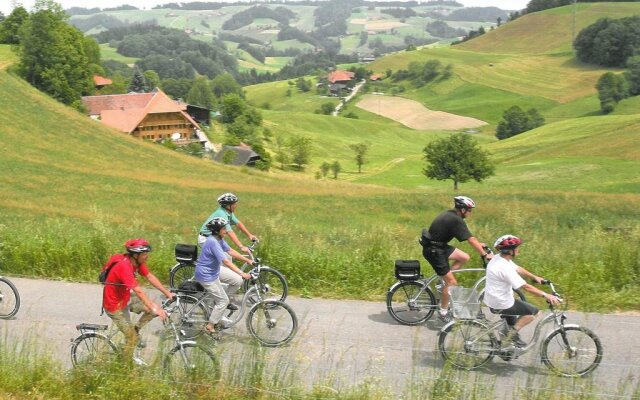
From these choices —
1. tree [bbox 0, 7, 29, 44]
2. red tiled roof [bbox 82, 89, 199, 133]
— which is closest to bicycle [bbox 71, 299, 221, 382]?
red tiled roof [bbox 82, 89, 199, 133]

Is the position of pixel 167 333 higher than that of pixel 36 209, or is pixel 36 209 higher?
pixel 167 333

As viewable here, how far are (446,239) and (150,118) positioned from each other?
8431cm

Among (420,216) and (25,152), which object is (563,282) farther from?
(25,152)

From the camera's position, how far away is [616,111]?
109562 millimetres

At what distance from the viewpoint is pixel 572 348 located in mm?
8555

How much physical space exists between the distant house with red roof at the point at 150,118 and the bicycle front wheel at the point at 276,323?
80.7m

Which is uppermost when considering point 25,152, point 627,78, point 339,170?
point 627,78

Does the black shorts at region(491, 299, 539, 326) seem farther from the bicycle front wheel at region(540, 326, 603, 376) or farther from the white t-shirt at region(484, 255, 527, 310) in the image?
the bicycle front wheel at region(540, 326, 603, 376)

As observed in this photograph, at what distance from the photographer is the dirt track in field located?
132m

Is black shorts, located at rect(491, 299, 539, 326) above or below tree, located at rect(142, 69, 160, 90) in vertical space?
below

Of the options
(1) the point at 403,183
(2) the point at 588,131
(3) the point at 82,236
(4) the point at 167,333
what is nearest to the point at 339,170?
(1) the point at 403,183

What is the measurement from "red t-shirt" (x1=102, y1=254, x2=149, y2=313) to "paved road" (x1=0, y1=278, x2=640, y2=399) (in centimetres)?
94

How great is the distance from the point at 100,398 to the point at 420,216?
22.7m

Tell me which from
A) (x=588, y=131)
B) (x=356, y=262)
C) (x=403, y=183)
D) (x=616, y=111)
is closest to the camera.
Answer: (x=356, y=262)
